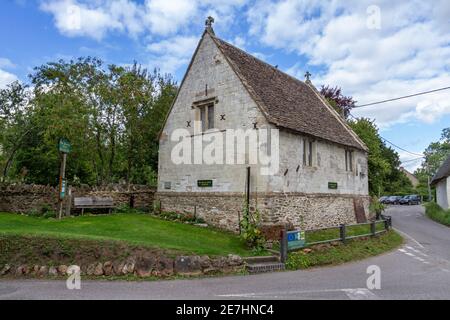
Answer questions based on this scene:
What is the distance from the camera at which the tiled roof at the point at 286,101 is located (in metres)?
17.0

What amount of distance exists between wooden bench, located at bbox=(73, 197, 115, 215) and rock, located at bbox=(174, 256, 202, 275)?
10475mm

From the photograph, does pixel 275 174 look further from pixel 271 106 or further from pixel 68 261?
pixel 68 261

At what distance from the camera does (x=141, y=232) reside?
1391 cm

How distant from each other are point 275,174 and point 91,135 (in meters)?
14.9

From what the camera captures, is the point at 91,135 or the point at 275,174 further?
the point at 91,135

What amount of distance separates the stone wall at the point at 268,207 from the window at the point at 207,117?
3.67m

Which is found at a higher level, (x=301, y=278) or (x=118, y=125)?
(x=118, y=125)

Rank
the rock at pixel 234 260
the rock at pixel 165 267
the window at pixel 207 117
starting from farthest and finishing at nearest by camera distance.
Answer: the window at pixel 207 117, the rock at pixel 234 260, the rock at pixel 165 267

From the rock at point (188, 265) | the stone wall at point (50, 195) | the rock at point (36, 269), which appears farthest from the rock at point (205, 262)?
the stone wall at point (50, 195)

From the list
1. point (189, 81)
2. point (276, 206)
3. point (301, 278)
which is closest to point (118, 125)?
point (189, 81)

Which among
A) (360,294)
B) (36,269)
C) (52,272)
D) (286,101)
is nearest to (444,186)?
A: (286,101)

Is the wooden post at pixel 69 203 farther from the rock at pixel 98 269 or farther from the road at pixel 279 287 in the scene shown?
the rock at pixel 98 269

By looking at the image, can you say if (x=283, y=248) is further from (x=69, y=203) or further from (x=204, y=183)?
(x=69, y=203)
